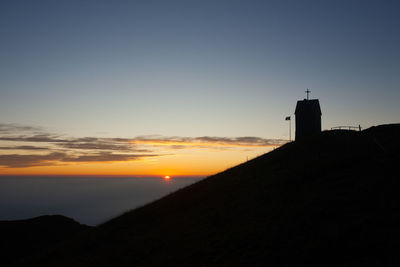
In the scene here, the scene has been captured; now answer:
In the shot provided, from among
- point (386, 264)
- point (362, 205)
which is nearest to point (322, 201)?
point (362, 205)

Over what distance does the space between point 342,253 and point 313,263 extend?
4.43ft

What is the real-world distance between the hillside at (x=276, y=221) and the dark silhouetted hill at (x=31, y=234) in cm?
3423

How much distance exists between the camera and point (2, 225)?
233 ft

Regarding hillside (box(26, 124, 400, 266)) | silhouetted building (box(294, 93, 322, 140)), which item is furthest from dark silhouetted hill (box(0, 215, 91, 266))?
silhouetted building (box(294, 93, 322, 140))

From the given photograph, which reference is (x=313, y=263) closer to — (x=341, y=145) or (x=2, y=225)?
(x=341, y=145)

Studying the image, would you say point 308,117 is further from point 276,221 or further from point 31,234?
point 31,234

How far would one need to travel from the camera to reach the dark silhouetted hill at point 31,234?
5672 cm

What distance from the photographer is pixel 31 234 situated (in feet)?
217

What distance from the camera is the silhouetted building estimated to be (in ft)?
162

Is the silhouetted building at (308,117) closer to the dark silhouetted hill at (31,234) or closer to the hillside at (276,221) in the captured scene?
the hillside at (276,221)

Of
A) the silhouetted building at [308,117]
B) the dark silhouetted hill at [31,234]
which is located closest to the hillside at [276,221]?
the silhouetted building at [308,117]

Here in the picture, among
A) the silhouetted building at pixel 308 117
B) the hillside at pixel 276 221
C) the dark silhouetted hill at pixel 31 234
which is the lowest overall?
the dark silhouetted hill at pixel 31 234

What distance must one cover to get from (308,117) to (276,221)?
35203 millimetres

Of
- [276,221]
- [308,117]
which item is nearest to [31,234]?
[308,117]
